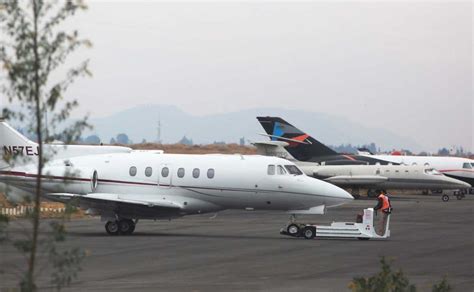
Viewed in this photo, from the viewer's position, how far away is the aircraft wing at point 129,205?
30.6 metres

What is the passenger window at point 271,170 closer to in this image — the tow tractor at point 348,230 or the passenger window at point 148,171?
the tow tractor at point 348,230

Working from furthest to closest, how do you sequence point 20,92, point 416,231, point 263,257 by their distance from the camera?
point 416,231
point 263,257
point 20,92

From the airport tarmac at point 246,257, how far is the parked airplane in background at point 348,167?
80.1 feet

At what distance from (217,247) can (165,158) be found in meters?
5.08

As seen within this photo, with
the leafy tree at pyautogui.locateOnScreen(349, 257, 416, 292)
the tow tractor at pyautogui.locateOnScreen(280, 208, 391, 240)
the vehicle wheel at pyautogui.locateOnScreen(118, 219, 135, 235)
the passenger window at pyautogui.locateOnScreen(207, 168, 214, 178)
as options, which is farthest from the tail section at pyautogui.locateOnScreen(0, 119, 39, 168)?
the leafy tree at pyautogui.locateOnScreen(349, 257, 416, 292)

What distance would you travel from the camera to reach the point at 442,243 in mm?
31000

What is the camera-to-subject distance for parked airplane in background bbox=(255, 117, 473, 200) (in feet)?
212

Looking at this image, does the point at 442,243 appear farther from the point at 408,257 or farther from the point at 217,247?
the point at 217,247

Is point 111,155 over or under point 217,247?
A: over

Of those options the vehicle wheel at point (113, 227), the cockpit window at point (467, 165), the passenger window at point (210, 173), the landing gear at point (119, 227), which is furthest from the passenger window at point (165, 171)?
the cockpit window at point (467, 165)

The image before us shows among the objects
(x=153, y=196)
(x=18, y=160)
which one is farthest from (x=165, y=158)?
(x=18, y=160)

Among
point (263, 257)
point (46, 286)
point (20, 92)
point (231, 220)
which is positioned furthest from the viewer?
point (231, 220)

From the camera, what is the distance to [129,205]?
31.0 metres

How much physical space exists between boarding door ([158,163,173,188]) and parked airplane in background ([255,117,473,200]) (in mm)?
33082
